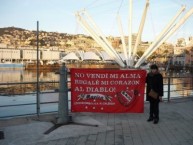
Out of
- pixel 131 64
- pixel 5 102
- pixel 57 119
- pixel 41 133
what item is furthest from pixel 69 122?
pixel 131 64

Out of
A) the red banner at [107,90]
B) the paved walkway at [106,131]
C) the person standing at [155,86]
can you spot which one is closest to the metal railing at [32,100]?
the red banner at [107,90]

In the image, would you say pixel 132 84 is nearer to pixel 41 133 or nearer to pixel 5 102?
pixel 41 133

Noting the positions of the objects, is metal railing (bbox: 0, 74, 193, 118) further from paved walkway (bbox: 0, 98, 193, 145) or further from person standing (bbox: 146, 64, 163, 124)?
person standing (bbox: 146, 64, 163, 124)

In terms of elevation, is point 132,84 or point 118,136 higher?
point 132,84

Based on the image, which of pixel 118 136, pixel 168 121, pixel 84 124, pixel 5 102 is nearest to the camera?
pixel 118 136

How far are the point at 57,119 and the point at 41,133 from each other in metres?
1.10

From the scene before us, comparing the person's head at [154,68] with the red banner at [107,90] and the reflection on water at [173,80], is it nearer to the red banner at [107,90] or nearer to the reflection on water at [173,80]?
the red banner at [107,90]

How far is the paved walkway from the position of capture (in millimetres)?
7440

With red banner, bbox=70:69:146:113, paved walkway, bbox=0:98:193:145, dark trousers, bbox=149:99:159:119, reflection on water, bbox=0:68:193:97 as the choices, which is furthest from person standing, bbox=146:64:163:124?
reflection on water, bbox=0:68:193:97

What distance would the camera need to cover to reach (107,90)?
10219mm

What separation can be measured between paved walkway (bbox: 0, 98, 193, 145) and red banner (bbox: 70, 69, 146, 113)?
292 millimetres

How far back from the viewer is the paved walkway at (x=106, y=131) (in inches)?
293

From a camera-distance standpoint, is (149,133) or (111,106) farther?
(111,106)

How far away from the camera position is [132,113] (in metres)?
10.7
